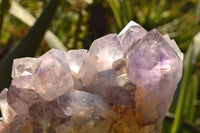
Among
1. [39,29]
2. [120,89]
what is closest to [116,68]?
[120,89]

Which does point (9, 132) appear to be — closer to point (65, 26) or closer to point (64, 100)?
point (64, 100)

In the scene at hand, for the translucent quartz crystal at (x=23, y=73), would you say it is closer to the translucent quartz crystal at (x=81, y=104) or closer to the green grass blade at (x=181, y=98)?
the translucent quartz crystal at (x=81, y=104)

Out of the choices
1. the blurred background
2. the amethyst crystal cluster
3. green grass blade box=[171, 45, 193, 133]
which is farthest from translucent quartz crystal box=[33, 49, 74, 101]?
green grass blade box=[171, 45, 193, 133]

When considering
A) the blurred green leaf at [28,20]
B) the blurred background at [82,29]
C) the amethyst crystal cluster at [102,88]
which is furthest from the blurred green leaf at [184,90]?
the amethyst crystal cluster at [102,88]

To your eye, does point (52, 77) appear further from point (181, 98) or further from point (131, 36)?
point (181, 98)

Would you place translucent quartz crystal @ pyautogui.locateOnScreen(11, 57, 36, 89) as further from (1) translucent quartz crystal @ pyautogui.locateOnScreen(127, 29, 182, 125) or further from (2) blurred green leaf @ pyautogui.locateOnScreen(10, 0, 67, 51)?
(2) blurred green leaf @ pyautogui.locateOnScreen(10, 0, 67, 51)

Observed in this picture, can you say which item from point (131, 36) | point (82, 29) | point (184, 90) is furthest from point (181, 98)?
point (131, 36)
